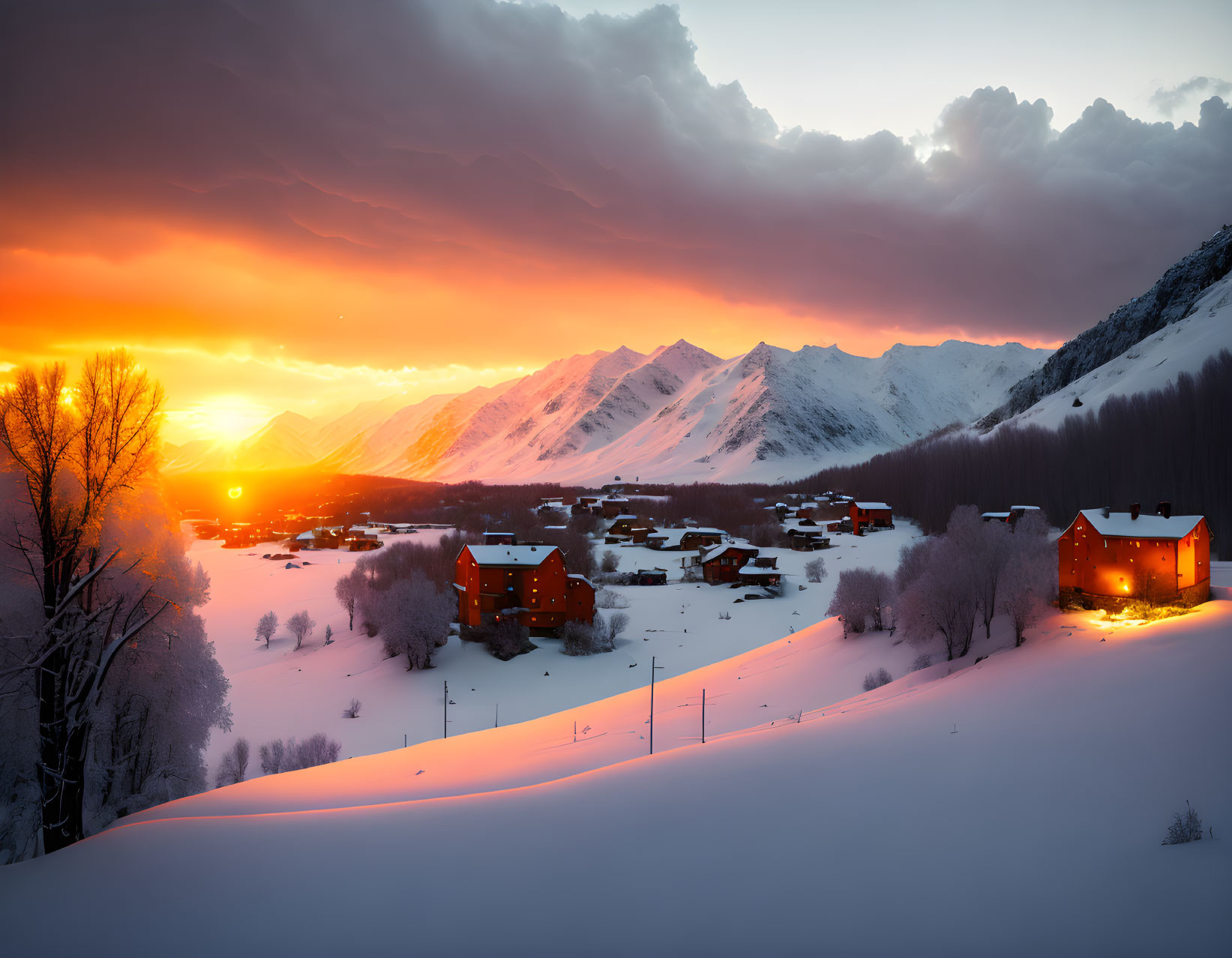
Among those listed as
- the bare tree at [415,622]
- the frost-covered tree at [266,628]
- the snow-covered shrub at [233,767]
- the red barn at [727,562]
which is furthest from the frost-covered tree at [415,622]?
the red barn at [727,562]

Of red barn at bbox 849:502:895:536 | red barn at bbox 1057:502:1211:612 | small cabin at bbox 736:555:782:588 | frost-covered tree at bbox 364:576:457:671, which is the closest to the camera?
red barn at bbox 1057:502:1211:612

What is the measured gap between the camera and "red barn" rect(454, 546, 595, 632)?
4972 cm

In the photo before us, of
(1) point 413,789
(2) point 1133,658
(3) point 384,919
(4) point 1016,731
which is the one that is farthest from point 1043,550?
(3) point 384,919

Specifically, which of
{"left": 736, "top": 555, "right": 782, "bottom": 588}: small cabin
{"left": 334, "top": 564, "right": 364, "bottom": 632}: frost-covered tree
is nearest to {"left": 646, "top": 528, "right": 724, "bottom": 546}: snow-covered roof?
{"left": 736, "top": 555, "right": 782, "bottom": 588}: small cabin

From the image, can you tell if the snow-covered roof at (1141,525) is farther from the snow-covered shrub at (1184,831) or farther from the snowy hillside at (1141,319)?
the snowy hillside at (1141,319)

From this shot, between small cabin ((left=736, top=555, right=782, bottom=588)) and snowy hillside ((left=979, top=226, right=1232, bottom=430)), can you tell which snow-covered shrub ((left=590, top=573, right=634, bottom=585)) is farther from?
snowy hillside ((left=979, top=226, right=1232, bottom=430))

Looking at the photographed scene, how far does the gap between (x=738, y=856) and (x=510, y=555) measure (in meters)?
43.3

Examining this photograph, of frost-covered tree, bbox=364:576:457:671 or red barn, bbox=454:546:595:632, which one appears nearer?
frost-covered tree, bbox=364:576:457:671

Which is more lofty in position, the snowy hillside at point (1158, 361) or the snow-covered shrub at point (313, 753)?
the snowy hillside at point (1158, 361)

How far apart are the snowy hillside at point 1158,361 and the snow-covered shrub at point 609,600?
69114mm

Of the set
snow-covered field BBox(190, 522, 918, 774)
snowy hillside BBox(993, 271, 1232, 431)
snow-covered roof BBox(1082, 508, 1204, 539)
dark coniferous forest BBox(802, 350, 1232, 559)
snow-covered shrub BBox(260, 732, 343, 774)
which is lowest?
snow-covered field BBox(190, 522, 918, 774)

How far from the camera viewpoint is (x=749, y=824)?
1023cm

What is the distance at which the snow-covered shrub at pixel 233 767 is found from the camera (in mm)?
24922

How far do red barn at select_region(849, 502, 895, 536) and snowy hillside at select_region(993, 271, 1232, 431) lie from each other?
27.6 meters
